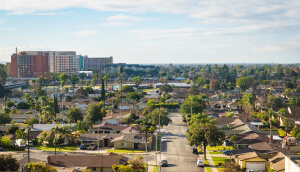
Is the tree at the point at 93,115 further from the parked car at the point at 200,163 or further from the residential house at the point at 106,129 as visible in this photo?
the parked car at the point at 200,163

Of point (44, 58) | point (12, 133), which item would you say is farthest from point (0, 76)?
point (12, 133)

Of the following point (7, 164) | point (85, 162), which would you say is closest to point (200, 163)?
point (85, 162)

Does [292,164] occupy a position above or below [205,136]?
above

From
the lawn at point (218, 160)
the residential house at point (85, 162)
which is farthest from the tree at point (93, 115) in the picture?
the lawn at point (218, 160)

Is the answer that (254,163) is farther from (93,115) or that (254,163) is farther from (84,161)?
(93,115)

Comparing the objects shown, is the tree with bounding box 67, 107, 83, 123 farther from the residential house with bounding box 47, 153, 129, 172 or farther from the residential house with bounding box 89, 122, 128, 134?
the residential house with bounding box 47, 153, 129, 172

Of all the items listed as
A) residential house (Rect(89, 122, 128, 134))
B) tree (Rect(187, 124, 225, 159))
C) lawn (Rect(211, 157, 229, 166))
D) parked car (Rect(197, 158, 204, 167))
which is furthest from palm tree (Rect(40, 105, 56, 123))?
parked car (Rect(197, 158, 204, 167))
